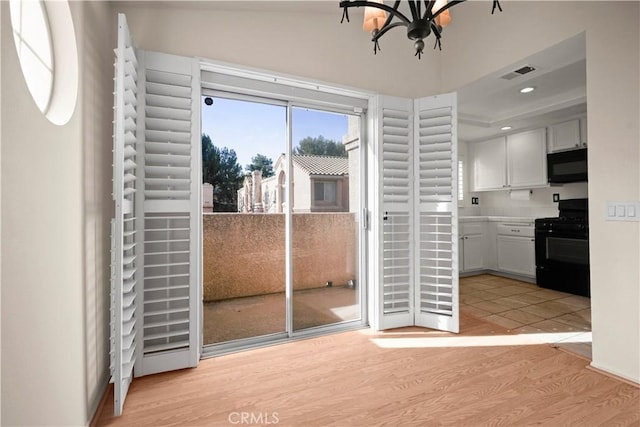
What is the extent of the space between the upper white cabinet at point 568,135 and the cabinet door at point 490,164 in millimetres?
748

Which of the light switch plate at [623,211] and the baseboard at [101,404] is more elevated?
the light switch plate at [623,211]

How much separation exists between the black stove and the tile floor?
150 millimetres

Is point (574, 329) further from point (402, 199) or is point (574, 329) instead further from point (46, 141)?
point (46, 141)

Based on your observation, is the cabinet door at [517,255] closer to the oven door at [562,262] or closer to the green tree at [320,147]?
the oven door at [562,262]

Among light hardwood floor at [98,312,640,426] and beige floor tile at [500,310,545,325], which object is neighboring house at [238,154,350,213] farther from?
beige floor tile at [500,310,545,325]

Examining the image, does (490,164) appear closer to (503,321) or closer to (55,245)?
(503,321)

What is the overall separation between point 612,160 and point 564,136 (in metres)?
2.86

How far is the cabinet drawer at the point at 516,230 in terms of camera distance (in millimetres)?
4660

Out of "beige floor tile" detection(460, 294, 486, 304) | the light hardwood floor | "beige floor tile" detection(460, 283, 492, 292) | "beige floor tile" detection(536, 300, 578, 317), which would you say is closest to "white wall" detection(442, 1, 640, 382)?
the light hardwood floor

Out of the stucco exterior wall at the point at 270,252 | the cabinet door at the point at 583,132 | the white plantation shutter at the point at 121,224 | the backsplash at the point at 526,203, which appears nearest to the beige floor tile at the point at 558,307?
the backsplash at the point at 526,203

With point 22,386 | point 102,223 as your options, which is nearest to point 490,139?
point 102,223

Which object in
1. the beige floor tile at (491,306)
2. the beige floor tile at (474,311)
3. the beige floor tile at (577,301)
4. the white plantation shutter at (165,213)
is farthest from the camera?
the beige floor tile at (577,301)

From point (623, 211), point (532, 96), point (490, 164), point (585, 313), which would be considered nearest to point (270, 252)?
point (623, 211)

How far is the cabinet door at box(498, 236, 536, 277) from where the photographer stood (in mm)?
4621
